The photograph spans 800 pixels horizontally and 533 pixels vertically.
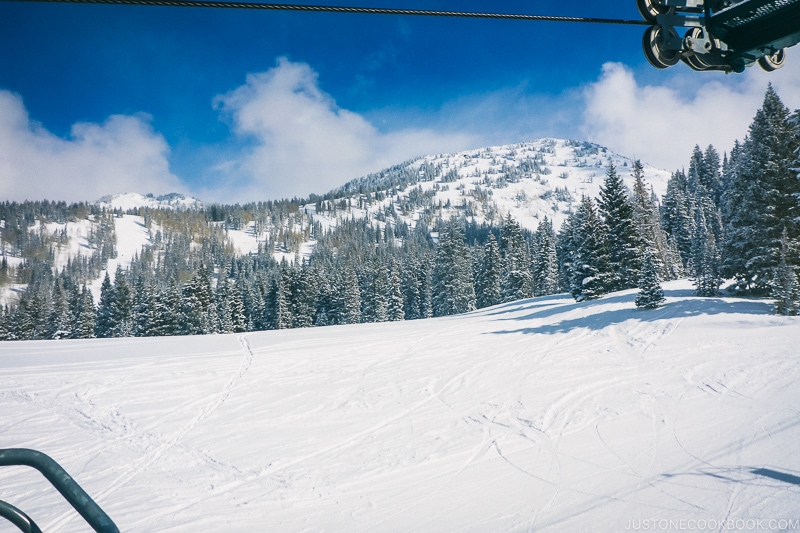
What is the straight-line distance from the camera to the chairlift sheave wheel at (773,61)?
4.71 meters

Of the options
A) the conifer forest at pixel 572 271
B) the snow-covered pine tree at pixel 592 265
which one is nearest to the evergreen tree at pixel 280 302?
the conifer forest at pixel 572 271

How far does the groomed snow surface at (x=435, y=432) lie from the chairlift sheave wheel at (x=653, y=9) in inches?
248

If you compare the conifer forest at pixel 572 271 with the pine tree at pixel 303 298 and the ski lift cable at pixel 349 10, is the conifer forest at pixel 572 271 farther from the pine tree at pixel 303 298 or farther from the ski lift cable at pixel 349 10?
the ski lift cable at pixel 349 10

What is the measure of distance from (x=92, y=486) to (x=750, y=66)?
1184 cm

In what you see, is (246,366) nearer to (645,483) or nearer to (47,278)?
(645,483)

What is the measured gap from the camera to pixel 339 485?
6.82 metres

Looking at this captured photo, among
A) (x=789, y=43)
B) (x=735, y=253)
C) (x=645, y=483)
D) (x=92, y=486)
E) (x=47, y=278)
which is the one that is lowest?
(x=645, y=483)

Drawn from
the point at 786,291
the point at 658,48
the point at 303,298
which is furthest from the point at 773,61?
the point at 303,298

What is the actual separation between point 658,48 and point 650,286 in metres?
18.5

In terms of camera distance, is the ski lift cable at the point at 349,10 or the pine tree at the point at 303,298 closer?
the ski lift cable at the point at 349,10

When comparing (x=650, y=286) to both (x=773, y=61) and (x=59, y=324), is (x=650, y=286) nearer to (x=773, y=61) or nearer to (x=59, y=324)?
(x=773, y=61)

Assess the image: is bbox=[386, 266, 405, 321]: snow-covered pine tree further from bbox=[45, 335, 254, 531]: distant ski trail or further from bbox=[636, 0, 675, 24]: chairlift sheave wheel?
bbox=[636, 0, 675, 24]: chairlift sheave wheel

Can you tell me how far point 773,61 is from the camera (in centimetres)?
477

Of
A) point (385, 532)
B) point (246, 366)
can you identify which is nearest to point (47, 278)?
point (246, 366)
